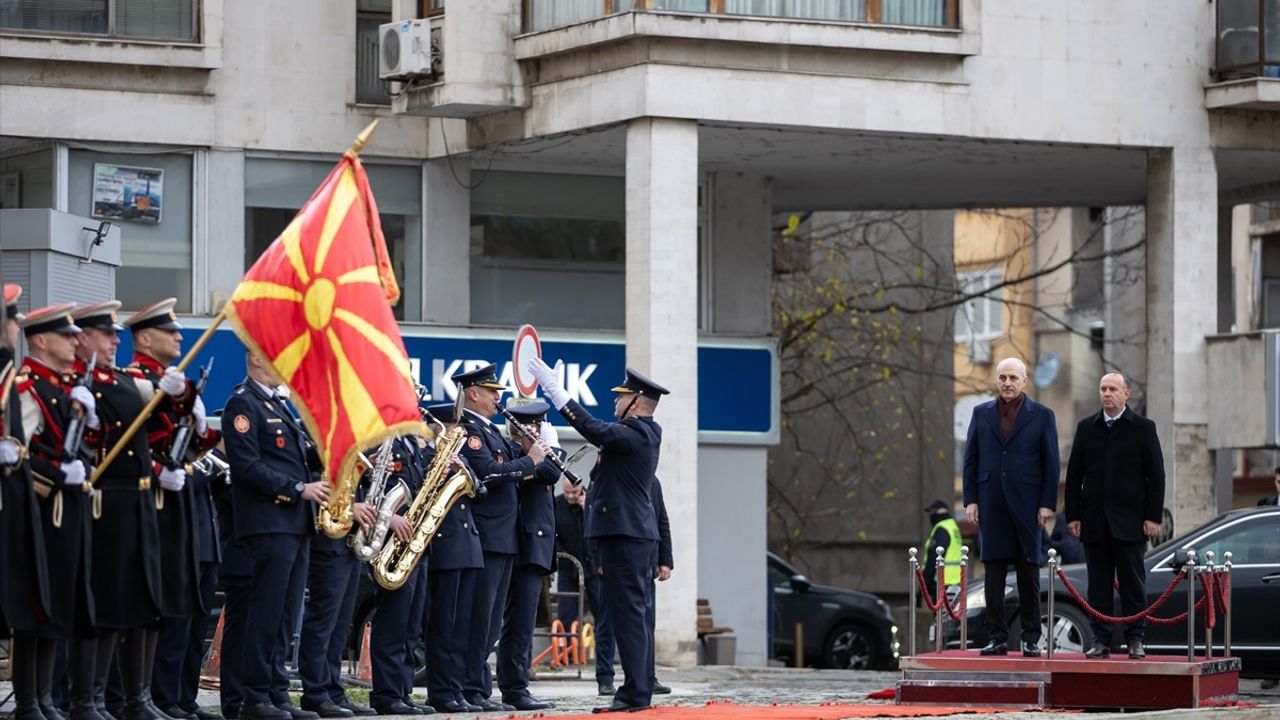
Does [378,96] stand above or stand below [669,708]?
above

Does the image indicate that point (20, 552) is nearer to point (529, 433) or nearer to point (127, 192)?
point (529, 433)

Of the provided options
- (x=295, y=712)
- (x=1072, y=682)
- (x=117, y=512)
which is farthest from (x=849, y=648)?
(x=117, y=512)

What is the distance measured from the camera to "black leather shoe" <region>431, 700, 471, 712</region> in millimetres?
15359

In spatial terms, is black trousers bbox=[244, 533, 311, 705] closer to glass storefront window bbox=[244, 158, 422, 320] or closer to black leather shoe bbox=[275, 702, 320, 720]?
black leather shoe bbox=[275, 702, 320, 720]

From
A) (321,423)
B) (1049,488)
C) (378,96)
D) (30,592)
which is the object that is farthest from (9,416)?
Result: (378,96)

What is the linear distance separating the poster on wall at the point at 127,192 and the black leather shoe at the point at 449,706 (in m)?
12.0

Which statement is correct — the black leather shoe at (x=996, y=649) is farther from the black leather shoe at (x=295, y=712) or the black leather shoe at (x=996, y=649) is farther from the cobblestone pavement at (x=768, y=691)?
the black leather shoe at (x=295, y=712)

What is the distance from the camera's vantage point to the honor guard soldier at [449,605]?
50.8ft

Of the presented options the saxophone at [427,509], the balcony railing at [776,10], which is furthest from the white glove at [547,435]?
the balcony railing at [776,10]

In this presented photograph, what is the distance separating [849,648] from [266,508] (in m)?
16.2

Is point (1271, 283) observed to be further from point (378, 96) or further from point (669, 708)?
point (669, 708)

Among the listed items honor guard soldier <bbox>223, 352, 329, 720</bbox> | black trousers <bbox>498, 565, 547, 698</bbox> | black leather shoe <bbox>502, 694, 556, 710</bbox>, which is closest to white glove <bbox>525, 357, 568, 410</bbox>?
honor guard soldier <bbox>223, 352, 329, 720</bbox>

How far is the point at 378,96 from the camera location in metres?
27.1

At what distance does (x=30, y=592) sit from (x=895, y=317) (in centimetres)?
2754
